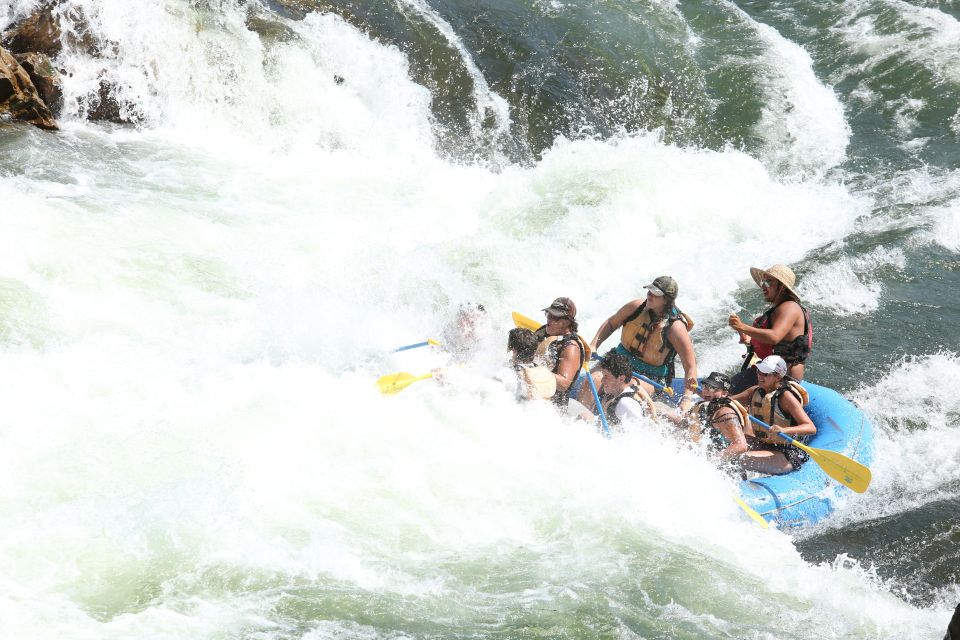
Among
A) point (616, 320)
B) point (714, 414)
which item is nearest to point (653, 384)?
point (616, 320)

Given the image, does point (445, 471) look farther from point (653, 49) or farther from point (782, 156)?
point (653, 49)

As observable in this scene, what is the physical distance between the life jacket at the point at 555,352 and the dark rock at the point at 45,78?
6025mm

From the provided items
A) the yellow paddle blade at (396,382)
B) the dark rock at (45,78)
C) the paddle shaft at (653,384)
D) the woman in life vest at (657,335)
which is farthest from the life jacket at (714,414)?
the dark rock at (45,78)

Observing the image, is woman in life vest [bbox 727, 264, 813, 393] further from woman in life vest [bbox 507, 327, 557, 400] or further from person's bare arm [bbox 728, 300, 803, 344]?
woman in life vest [bbox 507, 327, 557, 400]

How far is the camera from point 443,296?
8797 millimetres

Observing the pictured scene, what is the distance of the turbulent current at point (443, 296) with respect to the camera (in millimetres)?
4824

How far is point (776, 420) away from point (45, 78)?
786 cm

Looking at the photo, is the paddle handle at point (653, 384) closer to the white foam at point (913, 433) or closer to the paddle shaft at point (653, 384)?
the paddle shaft at point (653, 384)

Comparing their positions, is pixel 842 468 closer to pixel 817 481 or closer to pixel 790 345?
pixel 817 481

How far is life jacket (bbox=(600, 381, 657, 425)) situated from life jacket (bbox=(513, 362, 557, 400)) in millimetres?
402

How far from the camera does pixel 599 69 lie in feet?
43.0

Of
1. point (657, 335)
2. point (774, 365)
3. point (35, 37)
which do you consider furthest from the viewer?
point (35, 37)

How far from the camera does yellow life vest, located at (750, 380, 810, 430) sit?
21.6ft

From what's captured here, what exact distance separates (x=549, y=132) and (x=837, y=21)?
21.0ft
